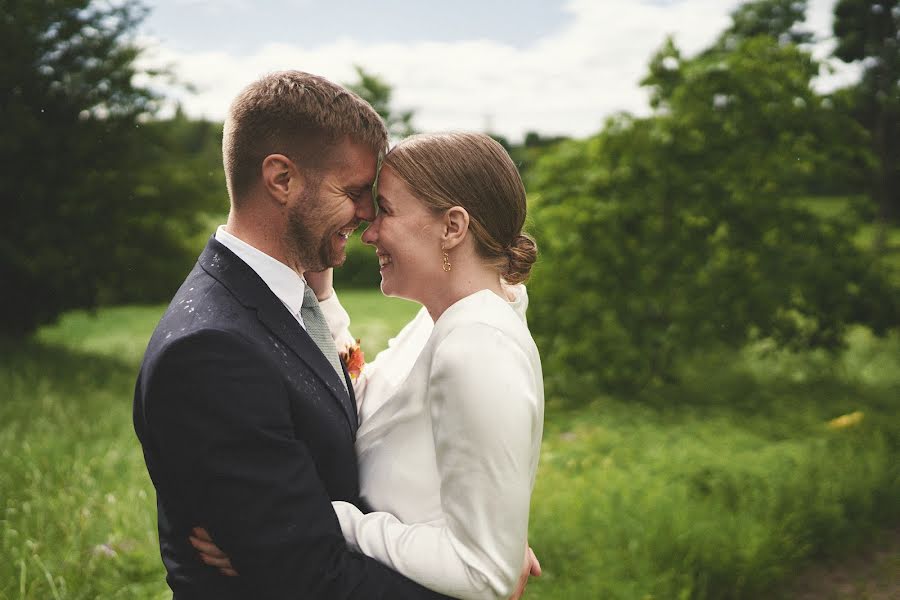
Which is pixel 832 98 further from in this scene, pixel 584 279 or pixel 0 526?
pixel 0 526

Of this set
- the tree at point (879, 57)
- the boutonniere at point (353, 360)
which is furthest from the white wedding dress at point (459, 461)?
the tree at point (879, 57)

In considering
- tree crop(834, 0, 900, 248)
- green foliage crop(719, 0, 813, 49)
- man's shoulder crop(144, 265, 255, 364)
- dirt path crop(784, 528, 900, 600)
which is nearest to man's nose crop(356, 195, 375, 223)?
man's shoulder crop(144, 265, 255, 364)

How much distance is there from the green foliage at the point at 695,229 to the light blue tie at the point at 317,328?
577 cm

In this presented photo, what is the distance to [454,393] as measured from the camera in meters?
1.94

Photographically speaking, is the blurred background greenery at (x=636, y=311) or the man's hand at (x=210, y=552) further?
the blurred background greenery at (x=636, y=311)

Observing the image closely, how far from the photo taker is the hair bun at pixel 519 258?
243cm

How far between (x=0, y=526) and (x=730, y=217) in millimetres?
6918

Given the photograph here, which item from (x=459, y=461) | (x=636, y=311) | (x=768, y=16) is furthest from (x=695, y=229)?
(x=768, y=16)

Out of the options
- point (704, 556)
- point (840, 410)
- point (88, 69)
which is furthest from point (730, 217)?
point (88, 69)

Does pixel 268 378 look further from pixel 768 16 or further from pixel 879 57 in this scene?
pixel 768 16

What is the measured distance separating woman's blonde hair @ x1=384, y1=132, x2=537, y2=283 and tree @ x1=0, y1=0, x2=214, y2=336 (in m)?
10.0

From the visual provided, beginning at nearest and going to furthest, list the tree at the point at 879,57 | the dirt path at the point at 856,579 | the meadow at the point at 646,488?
the meadow at the point at 646,488 → the dirt path at the point at 856,579 → the tree at the point at 879,57

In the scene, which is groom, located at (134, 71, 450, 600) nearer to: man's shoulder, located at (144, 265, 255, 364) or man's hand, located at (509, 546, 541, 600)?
man's shoulder, located at (144, 265, 255, 364)

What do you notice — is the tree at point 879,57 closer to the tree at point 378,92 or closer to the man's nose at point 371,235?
the man's nose at point 371,235
